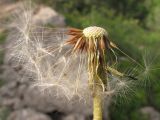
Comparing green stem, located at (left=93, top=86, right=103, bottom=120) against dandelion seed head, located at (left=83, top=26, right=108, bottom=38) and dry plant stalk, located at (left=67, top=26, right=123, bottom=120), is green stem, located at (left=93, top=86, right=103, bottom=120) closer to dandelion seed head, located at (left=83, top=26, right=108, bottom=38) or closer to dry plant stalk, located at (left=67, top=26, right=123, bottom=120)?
dry plant stalk, located at (left=67, top=26, right=123, bottom=120)

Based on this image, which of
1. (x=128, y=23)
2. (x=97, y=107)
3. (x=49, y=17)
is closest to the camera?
(x=97, y=107)

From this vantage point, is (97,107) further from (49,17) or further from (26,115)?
(49,17)

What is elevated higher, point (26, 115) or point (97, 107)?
point (97, 107)

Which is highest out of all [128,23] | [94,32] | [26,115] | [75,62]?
[94,32]

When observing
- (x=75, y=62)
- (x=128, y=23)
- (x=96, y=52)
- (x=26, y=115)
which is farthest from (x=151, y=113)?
(x=96, y=52)

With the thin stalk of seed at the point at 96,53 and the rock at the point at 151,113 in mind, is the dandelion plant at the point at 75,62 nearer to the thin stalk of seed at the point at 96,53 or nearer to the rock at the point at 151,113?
the thin stalk of seed at the point at 96,53

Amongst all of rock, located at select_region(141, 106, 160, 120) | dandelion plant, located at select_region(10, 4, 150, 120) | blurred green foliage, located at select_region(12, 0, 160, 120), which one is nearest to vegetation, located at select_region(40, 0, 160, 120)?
blurred green foliage, located at select_region(12, 0, 160, 120)

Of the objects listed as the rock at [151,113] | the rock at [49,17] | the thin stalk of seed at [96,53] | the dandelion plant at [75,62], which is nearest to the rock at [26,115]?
the rock at [151,113]
